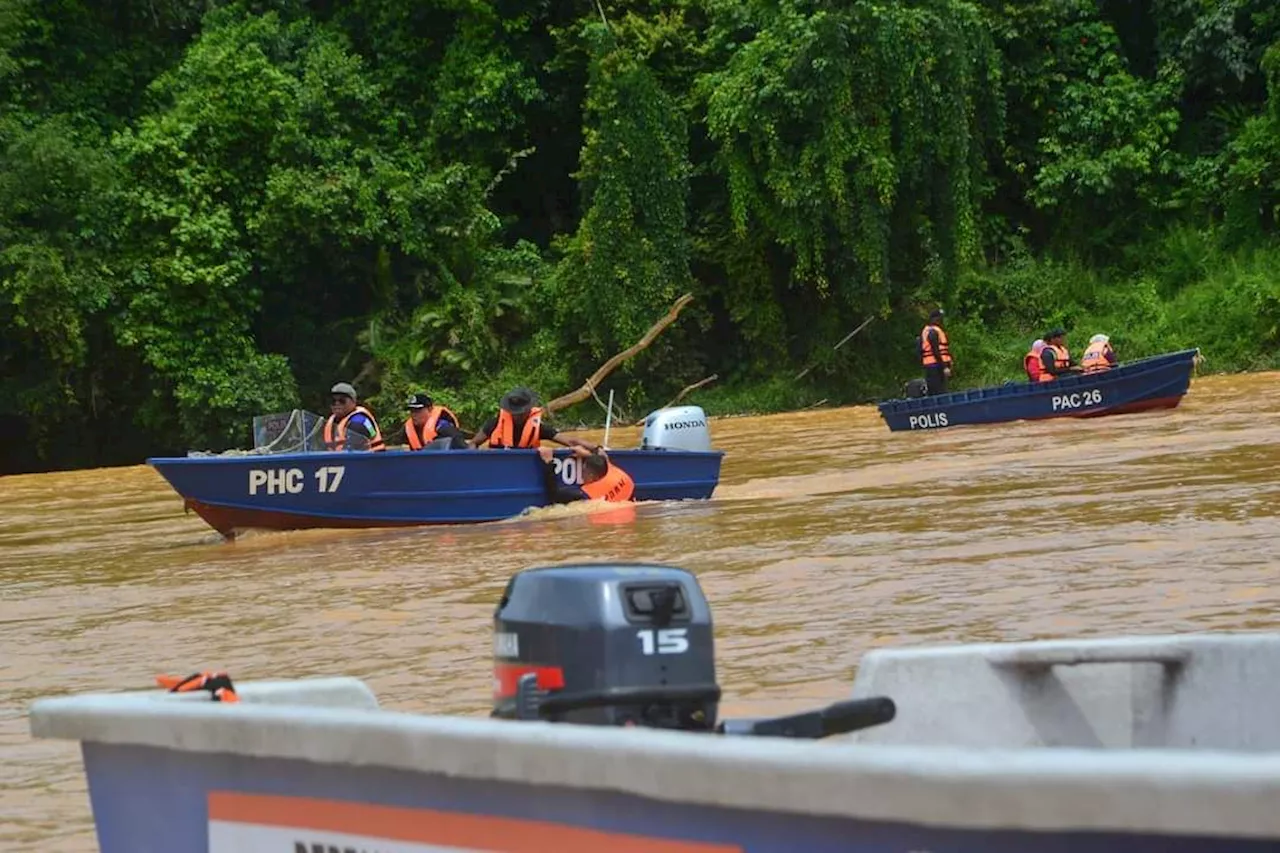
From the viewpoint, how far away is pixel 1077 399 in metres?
21.8

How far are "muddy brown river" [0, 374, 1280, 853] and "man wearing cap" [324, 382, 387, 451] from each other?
2.48ft

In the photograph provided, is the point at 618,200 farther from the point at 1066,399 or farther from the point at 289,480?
the point at 289,480

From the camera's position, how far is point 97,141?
106ft

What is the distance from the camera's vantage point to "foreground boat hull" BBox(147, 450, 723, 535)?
1424 cm

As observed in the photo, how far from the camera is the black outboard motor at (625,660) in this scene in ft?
11.9

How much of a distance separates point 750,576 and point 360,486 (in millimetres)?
4992

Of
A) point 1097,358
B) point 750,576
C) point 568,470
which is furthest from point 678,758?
point 1097,358

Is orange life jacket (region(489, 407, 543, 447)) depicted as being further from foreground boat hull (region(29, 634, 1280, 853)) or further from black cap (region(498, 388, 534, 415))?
foreground boat hull (region(29, 634, 1280, 853))

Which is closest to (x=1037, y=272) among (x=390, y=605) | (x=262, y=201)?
(x=262, y=201)

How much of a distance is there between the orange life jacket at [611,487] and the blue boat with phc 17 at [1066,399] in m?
7.48

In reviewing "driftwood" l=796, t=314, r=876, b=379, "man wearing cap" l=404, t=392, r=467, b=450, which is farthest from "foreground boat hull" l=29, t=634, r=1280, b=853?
"driftwood" l=796, t=314, r=876, b=379

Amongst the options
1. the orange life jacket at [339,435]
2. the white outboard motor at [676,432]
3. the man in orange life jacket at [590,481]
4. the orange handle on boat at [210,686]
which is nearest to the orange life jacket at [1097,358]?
the white outboard motor at [676,432]

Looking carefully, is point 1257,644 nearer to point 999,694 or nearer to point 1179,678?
point 1179,678

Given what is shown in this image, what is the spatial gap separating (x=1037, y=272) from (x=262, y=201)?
43.7 ft
